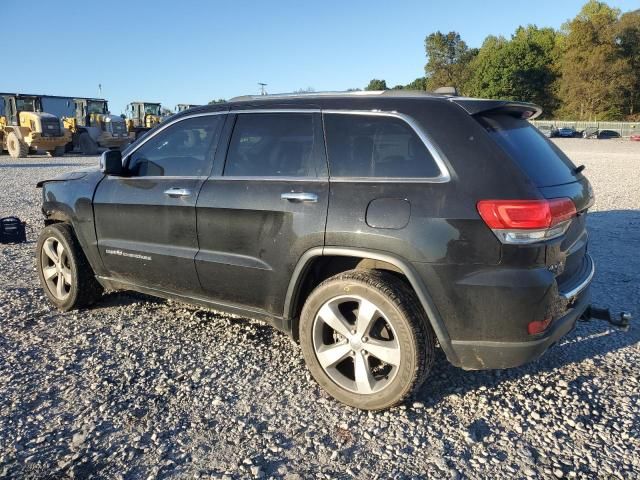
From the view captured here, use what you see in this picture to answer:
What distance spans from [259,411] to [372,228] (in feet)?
4.25

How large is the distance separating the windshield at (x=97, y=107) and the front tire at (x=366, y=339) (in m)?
30.4

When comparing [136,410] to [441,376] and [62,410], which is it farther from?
[441,376]

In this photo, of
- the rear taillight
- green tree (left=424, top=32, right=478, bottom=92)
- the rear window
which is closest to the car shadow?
the rear taillight

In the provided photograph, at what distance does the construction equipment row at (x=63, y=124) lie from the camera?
24844 millimetres

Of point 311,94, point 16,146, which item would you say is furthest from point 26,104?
point 311,94

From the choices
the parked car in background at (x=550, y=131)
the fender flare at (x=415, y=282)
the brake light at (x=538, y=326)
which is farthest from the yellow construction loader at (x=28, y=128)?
the parked car in background at (x=550, y=131)

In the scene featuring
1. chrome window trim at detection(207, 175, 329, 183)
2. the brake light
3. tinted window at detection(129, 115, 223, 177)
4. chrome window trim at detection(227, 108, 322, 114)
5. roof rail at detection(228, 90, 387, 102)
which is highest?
roof rail at detection(228, 90, 387, 102)

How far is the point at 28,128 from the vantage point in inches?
987

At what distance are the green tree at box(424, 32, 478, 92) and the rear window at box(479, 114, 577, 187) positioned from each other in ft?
297

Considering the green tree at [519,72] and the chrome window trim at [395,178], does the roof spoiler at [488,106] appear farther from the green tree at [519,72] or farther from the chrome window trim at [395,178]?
the green tree at [519,72]

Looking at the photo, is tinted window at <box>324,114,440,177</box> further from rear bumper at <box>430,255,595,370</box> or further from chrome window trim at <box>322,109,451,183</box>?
rear bumper at <box>430,255,595,370</box>

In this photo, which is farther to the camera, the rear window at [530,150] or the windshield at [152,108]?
the windshield at [152,108]

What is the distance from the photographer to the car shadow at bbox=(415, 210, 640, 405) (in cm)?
358

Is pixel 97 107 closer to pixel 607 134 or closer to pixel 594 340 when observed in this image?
pixel 594 340
